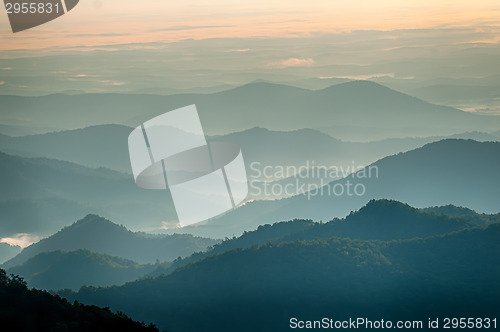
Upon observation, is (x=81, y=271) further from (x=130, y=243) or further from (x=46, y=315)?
(x=46, y=315)

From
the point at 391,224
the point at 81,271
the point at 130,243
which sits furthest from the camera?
the point at 130,243

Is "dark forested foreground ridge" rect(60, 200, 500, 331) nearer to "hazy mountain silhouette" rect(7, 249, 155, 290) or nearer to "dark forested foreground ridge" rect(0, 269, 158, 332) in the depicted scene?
"hazy mountain silhouette" rect(7, 249, 155, 290)

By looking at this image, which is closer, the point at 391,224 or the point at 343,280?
the point at 343,280

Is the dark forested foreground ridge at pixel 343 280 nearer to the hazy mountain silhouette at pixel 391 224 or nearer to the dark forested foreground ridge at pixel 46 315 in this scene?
the hazy mountain silhouette at pixel 391 224

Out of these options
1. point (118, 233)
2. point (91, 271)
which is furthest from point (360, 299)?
point (118, 233)

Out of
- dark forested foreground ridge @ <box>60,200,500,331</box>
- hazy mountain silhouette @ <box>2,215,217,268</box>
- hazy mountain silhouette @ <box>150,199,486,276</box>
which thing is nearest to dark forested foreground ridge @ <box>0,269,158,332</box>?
dark forested foreground ridge @ <box>60,200,500,331</box>

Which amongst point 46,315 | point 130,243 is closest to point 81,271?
point 130,243
